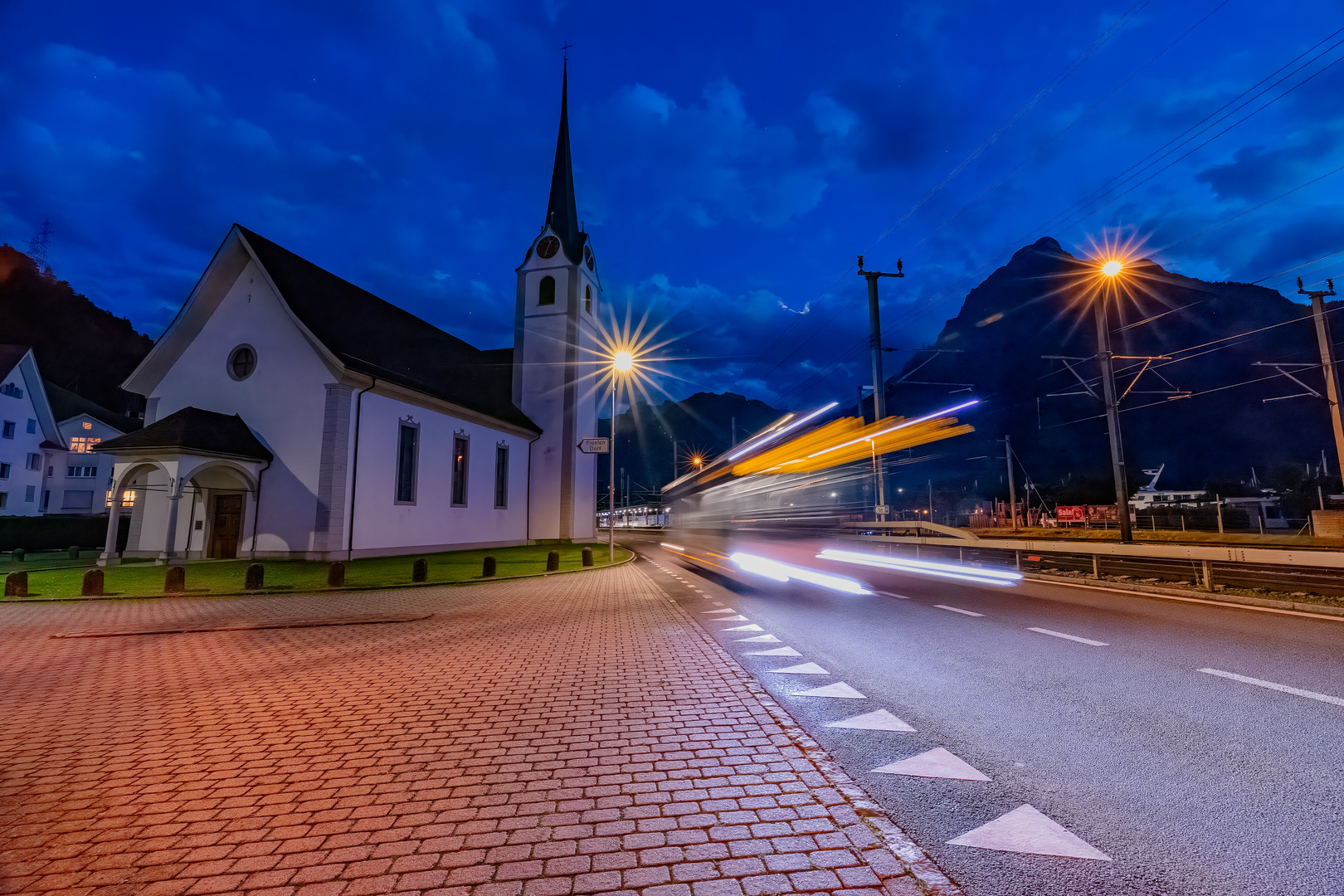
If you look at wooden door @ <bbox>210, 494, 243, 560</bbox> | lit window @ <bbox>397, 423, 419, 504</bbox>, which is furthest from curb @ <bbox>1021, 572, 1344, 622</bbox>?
wooden door @ <bbox>210, 494, 243, 560</bbox>

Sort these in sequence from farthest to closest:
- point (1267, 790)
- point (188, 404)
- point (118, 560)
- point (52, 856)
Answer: point (188, 404)
point (118, 560)
point (1267, 790)
point (52, 856)

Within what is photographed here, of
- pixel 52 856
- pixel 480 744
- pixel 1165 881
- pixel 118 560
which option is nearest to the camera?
pixel 1165 881

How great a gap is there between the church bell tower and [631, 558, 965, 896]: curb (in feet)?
106

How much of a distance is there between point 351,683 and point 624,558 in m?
22.0

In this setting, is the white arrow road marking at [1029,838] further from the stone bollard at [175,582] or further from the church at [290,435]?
the church at [290,435]

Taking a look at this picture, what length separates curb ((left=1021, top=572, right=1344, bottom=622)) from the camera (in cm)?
988

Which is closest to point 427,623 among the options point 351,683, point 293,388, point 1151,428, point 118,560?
point 351,683

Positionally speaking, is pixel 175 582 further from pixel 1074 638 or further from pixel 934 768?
pixel 1074 638

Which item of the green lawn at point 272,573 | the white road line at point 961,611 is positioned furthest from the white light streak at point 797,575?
the green lawn at point 272,573

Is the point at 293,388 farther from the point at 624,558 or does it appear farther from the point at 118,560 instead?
the point at 624,558

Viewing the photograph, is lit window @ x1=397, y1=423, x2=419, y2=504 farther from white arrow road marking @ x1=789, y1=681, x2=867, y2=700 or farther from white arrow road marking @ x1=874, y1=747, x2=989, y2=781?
white arrow road marking @ x1=874, y1=747, x2=989, y2=781

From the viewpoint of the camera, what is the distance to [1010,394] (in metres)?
146

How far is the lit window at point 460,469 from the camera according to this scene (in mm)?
29516

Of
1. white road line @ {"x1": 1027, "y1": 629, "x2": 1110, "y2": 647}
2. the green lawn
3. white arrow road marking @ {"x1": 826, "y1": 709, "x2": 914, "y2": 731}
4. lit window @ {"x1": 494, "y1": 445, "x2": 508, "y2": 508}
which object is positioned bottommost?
white arrow road marking @ {"x1": 826, "y1": 709, "x2": 914, "y2": 731}
